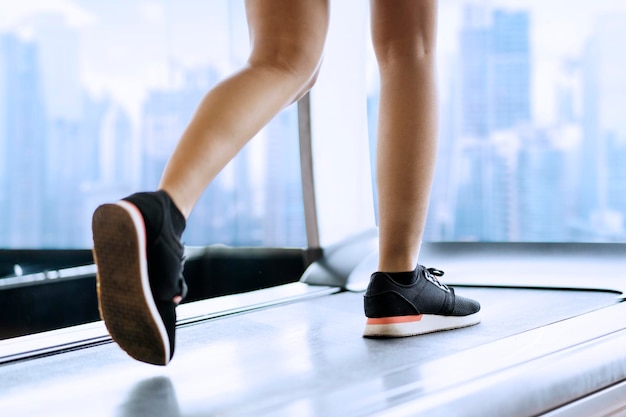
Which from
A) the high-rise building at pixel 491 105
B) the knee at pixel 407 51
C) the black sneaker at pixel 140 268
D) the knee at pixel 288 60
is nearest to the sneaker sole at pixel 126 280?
the black sneaker at pixel 140 268

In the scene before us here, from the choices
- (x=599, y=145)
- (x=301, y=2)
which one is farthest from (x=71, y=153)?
(x=599, y=145)

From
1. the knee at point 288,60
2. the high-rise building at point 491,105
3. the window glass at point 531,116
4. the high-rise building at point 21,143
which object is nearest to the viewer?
the knee at point 288,60

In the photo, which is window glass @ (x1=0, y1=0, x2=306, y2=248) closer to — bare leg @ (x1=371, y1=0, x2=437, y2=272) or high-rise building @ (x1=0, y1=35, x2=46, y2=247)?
high-rise building @ (x1=0, y1=35, x2=46, y2=247)

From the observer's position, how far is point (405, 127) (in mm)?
1121

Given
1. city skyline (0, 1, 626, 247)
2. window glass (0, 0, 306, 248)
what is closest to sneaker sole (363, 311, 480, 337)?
city skyline (0, 1, 626, 247)

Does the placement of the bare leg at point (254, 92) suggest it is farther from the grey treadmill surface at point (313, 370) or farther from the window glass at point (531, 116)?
the window glass at point (531, 116)

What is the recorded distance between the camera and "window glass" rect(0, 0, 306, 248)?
1.83m

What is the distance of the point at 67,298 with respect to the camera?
172 cm

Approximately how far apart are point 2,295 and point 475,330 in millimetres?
1083

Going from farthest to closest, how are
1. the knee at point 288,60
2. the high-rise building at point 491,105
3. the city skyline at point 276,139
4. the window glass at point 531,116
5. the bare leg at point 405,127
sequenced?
1. the high-rise building at point 491,105
2. the window glass at point 531,116
3. the city skyline at point 276,139
4. the bare leg at point 405,127
5. the knee at point 288,60

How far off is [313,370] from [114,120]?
5.00 ft

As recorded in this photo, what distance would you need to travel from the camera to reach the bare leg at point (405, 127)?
3.67ft

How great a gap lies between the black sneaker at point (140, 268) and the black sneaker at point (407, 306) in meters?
0.40

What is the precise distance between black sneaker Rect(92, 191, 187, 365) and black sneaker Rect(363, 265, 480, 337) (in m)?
0.40
